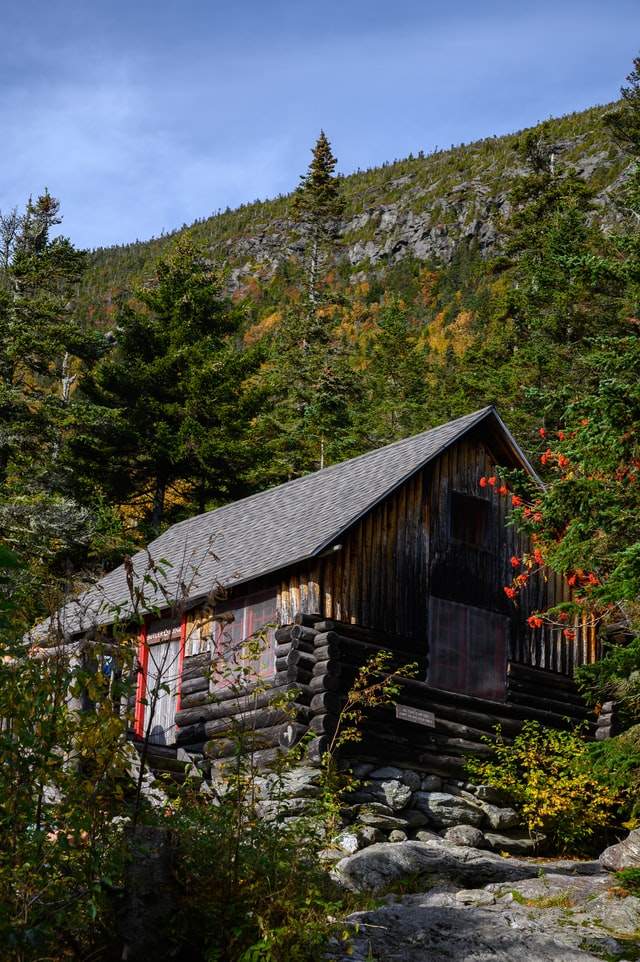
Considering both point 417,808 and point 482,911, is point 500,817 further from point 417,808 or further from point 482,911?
point 482,911

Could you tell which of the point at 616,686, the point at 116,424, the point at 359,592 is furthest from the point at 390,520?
the point at 116,424

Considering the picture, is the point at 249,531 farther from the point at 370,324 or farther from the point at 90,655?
→ the point at 370,324

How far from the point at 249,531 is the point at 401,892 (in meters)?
10.5

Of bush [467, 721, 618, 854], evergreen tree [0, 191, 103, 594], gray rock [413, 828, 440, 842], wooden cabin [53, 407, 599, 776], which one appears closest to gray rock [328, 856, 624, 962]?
gray rock [413, 828, 440, 842]

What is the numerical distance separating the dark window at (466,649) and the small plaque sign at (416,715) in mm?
737

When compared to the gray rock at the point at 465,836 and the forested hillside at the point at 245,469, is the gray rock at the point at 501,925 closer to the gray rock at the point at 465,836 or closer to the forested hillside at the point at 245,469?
the forested hillside at the point at 245,469

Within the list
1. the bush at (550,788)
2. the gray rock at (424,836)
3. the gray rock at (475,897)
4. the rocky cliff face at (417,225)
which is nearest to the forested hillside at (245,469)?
the bush at (550,788)

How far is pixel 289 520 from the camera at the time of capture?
74.8ft

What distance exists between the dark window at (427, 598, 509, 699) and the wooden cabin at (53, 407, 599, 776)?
0.03 metres

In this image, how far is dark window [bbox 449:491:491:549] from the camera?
21.5 m

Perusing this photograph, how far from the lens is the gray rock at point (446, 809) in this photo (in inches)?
739

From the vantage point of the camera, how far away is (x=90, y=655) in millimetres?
7355

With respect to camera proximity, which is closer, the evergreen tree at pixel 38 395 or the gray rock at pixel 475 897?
the gray rock at pixel 475 897

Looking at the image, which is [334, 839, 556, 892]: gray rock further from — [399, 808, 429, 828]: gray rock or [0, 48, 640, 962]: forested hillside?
[399, 808, 429, 828]: gray rock
